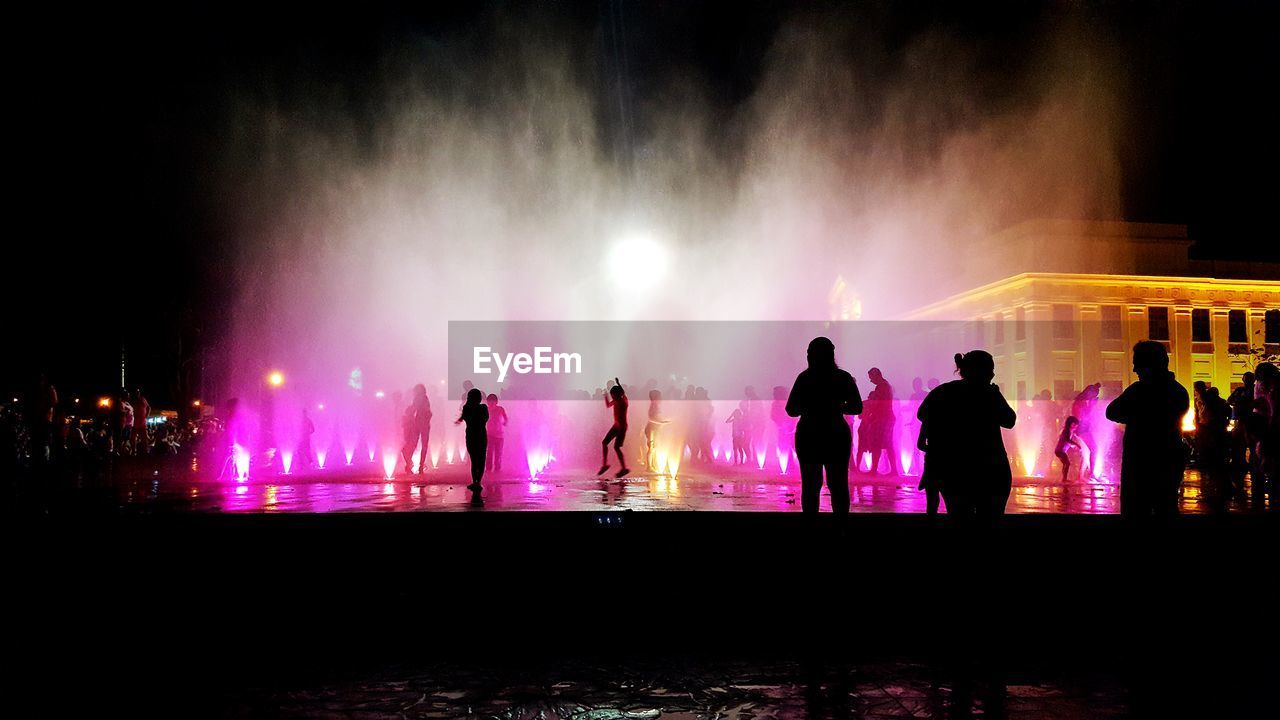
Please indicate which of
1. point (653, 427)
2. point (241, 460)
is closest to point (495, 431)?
point (653, 427)

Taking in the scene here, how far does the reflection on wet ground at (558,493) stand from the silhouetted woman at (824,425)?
1722 mm

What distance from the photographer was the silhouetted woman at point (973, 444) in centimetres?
561

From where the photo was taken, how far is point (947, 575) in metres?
5.93

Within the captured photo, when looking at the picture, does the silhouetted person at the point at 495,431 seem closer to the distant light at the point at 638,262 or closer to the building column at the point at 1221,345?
the distant light at the point at 638,262

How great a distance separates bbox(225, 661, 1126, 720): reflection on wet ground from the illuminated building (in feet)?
138

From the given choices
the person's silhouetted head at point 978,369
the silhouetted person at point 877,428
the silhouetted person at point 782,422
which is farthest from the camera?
the silhouetted person at point 782,422

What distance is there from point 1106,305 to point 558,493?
43.6 metres

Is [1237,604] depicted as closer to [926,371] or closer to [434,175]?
[434,175]

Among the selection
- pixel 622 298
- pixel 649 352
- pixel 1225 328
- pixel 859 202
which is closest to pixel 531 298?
pixel 622 298

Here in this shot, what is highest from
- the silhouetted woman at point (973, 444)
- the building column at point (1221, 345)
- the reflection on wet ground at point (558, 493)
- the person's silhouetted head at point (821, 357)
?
the building column at point (1221, 345)

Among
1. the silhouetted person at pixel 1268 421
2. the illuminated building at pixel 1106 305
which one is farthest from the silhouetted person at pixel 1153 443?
the illuminated building at pixel 1106 305

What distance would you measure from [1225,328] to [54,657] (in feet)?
183

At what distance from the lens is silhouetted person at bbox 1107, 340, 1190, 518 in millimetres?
5527

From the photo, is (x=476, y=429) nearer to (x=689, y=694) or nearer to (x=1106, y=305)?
(x=689, y=694)
